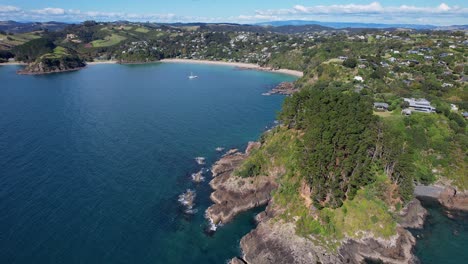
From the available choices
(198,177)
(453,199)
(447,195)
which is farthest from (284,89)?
(453,199)

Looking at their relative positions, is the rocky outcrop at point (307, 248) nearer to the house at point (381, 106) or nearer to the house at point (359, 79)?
the house at point (381, 106)

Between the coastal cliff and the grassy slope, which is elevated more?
the grassy slope

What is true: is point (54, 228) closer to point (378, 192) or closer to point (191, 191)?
point (191, 191)

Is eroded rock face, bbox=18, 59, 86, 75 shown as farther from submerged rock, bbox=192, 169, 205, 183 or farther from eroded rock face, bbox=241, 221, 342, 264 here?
eroded rock face, bbox=241, 221, 342, 264

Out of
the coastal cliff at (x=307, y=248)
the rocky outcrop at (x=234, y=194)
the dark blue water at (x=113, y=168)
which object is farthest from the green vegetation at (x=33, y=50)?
the coastal cliff at (x=307, y=248)

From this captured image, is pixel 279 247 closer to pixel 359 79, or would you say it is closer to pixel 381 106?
pixel 381 106

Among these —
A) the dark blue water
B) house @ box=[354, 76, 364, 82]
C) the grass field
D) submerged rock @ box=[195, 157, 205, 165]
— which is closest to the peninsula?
submerged rock @ box=[195, 157, 205, 165]
